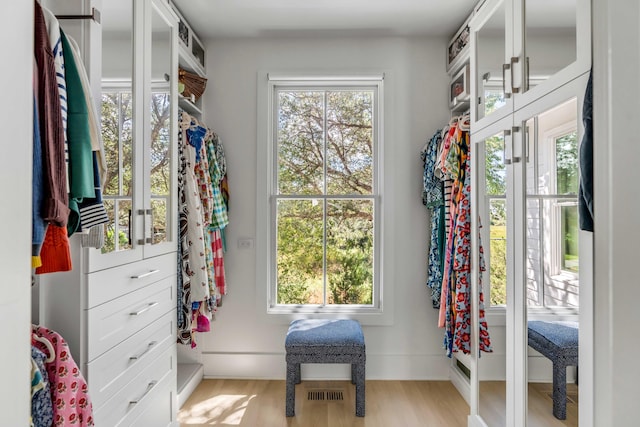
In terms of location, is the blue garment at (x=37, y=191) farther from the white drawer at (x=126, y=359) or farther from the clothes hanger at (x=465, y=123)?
the clothes hanger at (x=465, y=123)

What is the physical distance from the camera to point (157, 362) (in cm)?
185

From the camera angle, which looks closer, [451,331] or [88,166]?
[88,166]

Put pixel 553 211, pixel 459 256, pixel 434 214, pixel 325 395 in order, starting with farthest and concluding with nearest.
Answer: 1. pixel 434 214
2. pixel 325 395
3. pixel 459 256
4. pixel 553 211

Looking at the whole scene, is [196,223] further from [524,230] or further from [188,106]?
[524,230]

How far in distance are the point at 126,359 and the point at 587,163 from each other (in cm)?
178

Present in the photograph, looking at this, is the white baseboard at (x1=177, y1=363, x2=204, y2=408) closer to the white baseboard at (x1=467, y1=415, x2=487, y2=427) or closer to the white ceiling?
the white baseboard at (x1=467, y1=415, x2=487, y2=427)

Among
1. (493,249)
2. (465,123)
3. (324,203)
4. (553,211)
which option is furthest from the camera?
(324,203)

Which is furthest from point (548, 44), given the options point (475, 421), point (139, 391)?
→ point (139, 391)

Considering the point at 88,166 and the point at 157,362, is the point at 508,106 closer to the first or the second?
the point at 88,166

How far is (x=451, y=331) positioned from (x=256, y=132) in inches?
79.0

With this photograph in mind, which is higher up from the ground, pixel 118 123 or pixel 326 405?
pixel 118 123

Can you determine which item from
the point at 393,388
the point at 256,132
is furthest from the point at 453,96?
the point at 393,388

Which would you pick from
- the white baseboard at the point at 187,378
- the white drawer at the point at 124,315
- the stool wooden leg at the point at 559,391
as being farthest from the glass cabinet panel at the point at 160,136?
the stool wooden leg at the point at 559,391

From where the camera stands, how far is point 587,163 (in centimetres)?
109
